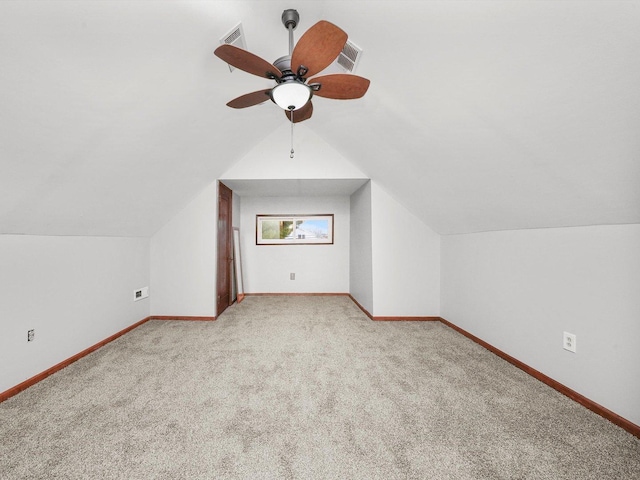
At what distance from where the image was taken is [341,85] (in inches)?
59.2

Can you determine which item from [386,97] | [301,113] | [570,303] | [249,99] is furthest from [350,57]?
[570,303]

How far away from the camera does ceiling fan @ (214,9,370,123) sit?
1.20 metres

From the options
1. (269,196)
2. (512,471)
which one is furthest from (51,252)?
(512,471)

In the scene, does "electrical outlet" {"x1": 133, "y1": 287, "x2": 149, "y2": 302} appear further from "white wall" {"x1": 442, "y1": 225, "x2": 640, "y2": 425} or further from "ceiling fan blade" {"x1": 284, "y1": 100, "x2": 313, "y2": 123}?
"white wall" {"x1": 442, "y1": 225, "x2": 640, "y2": 425}

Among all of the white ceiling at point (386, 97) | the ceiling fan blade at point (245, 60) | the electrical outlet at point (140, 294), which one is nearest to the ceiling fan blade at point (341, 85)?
the ceiling fan blade at point (245, 60)

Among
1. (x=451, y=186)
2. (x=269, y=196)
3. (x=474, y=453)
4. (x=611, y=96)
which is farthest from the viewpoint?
(x=269, y=196)

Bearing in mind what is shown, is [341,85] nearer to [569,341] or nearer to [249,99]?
[249,99]

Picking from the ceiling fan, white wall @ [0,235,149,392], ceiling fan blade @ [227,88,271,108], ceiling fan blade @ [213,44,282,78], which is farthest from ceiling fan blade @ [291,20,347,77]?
white wall @ [0,235,149,392]

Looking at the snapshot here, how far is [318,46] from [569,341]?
264cm

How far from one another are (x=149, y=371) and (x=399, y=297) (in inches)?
122

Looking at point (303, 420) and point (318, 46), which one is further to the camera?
point (303, 420)

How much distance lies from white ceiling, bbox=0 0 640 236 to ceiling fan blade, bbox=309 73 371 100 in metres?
0.38

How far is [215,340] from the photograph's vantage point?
2988 mm

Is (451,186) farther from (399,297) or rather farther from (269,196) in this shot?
(269,196)
